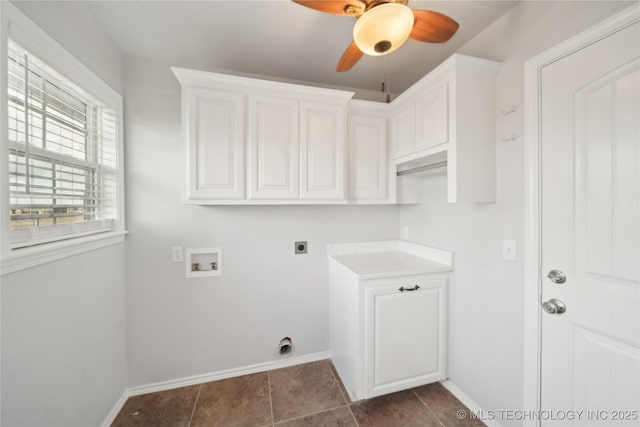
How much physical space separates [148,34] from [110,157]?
0.88m

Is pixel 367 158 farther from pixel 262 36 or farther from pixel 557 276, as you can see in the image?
pixel 557 276

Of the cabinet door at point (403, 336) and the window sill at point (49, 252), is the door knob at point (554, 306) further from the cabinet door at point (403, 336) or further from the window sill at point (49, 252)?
the window sill at point (49, 252)

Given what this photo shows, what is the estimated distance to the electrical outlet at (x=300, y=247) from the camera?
6.66 ft

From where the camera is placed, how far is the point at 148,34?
153 centimetres

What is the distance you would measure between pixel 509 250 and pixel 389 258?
0.91 meters

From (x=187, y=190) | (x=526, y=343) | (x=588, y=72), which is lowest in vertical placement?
(x=526, y=343)

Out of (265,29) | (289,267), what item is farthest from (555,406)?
(265,29)

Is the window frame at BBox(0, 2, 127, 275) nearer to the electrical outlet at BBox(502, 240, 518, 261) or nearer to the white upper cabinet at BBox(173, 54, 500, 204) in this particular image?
the white upper cabinet at BBox(173, 54, 500, 204)

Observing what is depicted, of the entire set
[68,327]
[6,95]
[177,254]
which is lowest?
[68,327]

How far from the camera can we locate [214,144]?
1.57m

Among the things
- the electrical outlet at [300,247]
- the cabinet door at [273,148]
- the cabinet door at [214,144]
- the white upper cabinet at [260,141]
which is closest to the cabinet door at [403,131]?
the white upper cabinet at [260,141]

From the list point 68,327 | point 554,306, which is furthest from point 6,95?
point 554,306

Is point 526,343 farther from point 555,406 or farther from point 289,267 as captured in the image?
point 289,267

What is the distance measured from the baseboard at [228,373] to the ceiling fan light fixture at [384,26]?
2308mm
